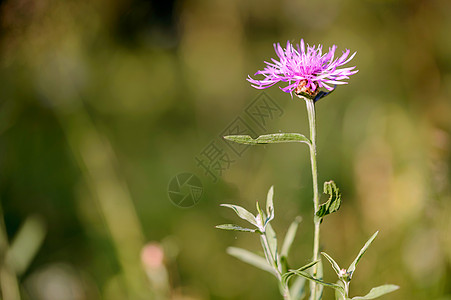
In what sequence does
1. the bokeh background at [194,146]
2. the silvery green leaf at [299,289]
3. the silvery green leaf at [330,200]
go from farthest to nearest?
the bokeh background at [194,146] < the silvery green leaf at [299,289] < the silvery green leaf at [330,200]

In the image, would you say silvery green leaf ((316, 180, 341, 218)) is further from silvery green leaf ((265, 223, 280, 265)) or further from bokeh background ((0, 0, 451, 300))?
bokeh background ((0, 0, 451, 300))

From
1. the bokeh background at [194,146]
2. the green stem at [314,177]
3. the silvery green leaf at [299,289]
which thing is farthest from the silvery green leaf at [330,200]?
the bokeh background at [194,146]

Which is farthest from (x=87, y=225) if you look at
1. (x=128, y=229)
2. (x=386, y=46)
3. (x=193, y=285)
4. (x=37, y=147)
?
(x=386, y=46)

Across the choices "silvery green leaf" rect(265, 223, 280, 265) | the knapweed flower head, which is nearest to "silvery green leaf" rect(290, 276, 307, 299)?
"silvery green leaf" rect(265, 223, 280, 265)

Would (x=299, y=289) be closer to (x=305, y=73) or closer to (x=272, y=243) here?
(x=272, y=243)

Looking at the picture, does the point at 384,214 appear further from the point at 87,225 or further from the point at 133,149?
the point at 133,149

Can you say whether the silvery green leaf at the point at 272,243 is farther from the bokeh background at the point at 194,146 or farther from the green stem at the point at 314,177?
the bokeh background at the point at 194,146
